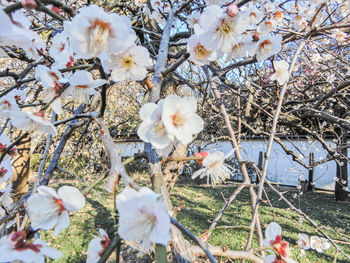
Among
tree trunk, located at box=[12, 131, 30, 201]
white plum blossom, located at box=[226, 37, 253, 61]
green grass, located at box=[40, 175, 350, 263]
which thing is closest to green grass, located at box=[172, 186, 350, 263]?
green grass, located at box=[40, 175, 350, 263]

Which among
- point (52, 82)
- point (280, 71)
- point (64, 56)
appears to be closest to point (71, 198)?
point (52, 82)

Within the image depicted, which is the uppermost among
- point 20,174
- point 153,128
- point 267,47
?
point 267,47

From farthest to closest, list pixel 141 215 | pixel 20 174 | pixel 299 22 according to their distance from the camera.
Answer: pixel 20 174 → pixel 299 22 → pixel 141 215

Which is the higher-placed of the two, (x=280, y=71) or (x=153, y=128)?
(x=280, y=71)

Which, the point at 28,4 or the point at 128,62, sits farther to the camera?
the point at 128,62

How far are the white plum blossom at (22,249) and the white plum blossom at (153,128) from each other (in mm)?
270

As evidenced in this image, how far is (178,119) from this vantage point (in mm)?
521

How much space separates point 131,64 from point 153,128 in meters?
0.22

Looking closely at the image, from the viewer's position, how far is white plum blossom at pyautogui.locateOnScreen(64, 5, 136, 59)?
47 centimetres

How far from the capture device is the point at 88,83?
63cm

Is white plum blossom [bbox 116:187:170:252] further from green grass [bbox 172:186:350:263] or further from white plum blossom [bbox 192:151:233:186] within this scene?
green grass [bbox 172:186:350:263]

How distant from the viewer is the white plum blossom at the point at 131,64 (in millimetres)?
613

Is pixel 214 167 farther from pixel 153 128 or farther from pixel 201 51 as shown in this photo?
pixel 201 51

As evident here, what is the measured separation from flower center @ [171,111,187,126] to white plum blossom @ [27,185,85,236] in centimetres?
22
